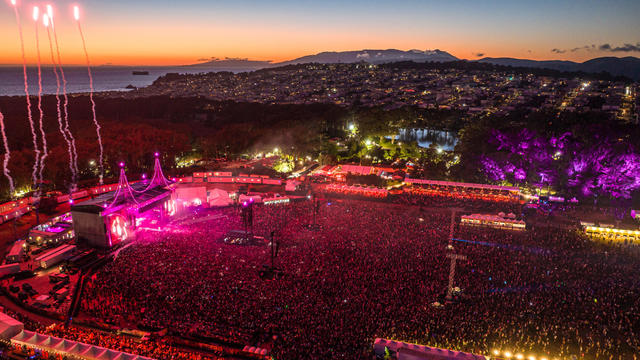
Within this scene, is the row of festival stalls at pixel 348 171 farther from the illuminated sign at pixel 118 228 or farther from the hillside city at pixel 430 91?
the hillside city at pixel 430 91

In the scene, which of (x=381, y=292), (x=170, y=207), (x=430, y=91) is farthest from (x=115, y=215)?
(x=430, y=91)

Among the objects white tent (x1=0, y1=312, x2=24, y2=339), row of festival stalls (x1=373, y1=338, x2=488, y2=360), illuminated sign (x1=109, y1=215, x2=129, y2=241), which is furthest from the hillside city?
white tent (x1=0, y1=312, x2=24, y2=339)

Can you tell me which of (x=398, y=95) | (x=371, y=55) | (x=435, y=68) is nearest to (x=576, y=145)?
(x=398, y=95)

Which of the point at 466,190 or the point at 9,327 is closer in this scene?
the point at 9,327

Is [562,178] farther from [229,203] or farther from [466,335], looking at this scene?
[229,203]

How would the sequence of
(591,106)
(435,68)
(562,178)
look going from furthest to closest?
(435,68), (591,106), (562,178)

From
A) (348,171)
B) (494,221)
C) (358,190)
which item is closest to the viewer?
(494,221)

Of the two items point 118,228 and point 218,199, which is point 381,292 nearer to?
point 118,228
